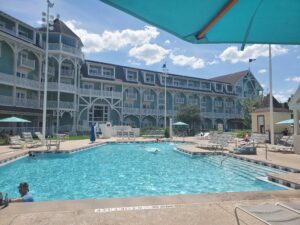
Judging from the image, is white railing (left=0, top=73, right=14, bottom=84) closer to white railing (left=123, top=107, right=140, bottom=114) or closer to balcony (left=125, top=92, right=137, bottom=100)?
white railing (left=123, top=107, right=140, bottom=114)

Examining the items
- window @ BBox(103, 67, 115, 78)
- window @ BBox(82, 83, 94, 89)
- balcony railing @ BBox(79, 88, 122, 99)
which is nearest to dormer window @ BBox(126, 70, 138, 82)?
window @ BBox(103, 67, 115, 78)

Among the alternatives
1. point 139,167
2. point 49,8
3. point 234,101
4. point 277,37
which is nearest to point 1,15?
point 49,8

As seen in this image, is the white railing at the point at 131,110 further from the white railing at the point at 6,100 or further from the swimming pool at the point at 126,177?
the swimming pool at the point at 126,177

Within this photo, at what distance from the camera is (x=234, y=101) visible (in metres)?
50.0

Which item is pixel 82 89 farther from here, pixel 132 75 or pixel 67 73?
pixel 132 75

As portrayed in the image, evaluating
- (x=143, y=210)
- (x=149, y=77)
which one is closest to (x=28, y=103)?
(x=149, y=77)

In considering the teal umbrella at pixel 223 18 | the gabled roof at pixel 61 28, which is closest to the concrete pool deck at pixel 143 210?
the teal umbrella at pixel 223 18

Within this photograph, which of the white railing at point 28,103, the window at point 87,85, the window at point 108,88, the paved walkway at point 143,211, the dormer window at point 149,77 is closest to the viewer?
the paved walkway at point 143,211

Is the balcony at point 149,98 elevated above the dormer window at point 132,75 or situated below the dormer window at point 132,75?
below

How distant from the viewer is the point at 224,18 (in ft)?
8.52

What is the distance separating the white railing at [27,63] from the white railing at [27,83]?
1.58 m

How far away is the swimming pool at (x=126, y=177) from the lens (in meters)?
7.45

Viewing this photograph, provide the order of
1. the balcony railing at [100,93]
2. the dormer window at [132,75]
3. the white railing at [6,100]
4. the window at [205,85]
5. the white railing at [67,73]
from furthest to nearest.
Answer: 1. the window at [205,85]
2. the dormer window at [132,75]
3. the balcony railing at [100,93]
4. the white railing at [67,73]
5. the white railing at [6,100]

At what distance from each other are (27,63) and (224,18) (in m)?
29.1
